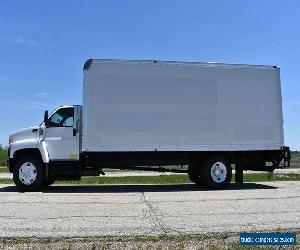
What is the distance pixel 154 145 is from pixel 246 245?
311 inches

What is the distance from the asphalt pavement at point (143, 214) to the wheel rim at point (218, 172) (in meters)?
2.35

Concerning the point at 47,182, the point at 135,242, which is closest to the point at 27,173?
the point at 47,182

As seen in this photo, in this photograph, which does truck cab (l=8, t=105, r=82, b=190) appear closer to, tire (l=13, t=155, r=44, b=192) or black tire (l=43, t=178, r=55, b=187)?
tire (l=13, t=155, r=44, b=192)

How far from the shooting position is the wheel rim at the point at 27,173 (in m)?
14.9

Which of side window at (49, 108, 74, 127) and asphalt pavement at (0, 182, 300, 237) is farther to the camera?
side window at (49, 108, 74, 127)

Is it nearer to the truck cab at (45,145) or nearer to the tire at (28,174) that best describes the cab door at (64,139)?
the truck cab at (45,145)

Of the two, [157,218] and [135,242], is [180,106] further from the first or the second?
[135,242]

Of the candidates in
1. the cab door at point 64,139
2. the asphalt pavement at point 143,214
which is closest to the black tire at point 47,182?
the cab door at point 64,139

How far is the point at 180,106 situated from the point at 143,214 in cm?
610

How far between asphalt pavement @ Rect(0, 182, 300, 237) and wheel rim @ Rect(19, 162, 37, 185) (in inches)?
61.5

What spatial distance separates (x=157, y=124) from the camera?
15.2m

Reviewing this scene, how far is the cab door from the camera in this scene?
1518 cm

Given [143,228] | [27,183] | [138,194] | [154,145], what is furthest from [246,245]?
[27,183]

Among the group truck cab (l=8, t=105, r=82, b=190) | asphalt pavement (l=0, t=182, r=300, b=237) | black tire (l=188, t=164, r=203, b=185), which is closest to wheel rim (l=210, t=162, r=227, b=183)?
black tire (l=188, t=164, r=203, b=185)
